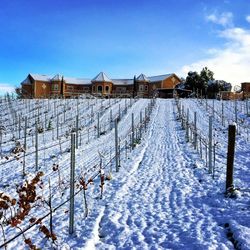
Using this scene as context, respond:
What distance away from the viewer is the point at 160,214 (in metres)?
7.46

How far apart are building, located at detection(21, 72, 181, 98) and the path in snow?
57.8 metres

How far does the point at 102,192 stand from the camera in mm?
9492

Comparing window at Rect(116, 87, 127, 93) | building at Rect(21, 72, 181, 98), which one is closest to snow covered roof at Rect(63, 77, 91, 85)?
building at Rect(21, 72, 181, 98)

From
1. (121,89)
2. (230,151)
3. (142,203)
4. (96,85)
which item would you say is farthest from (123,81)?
(142,203)

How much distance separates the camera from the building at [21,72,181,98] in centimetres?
6997

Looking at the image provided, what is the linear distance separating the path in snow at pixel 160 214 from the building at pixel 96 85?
57775 millimetres

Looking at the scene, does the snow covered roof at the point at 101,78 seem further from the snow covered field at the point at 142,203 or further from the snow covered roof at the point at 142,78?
the snow covered field at the point at 142,203

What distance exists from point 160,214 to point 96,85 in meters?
65.2

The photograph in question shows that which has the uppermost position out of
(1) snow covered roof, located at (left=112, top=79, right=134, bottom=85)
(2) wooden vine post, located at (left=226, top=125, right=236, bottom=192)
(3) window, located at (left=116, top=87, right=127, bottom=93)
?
(1) snow covered roof, located at (left=112, top=79, right=134, bottom=85)

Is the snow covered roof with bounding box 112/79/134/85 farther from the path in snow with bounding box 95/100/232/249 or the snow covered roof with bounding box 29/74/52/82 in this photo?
the path in snow with bounding box 95/100/232/249

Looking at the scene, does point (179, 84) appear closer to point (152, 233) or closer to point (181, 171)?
point (181, 171)

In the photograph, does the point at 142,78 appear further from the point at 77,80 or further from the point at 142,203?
the point at 142,203

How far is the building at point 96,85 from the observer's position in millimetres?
69975

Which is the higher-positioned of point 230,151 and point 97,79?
point 97,79
